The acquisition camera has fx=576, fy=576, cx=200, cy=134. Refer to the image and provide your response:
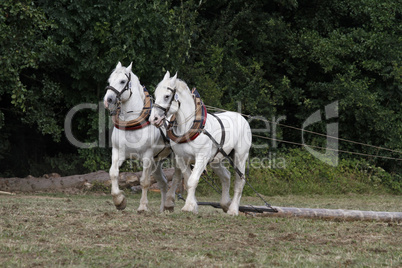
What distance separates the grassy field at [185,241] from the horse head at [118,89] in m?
1.59

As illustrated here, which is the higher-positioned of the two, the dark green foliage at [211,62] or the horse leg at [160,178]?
the dark green foliage at [211,62]

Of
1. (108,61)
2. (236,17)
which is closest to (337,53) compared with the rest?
(236,17)

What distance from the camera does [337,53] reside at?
64.0ft

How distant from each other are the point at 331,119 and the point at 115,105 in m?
13.5

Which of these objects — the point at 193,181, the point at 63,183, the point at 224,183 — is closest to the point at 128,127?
the point at 193,181

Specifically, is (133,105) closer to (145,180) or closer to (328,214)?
(145,180)

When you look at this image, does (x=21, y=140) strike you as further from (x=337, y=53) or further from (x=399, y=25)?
(x=399, y=25)

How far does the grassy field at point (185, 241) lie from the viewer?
5.10 metres

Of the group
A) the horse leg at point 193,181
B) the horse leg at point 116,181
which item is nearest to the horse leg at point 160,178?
the horse leg at point 116,181

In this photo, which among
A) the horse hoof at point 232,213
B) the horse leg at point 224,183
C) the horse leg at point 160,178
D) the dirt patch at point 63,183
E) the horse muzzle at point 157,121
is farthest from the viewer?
the dirt patch at point 63,183

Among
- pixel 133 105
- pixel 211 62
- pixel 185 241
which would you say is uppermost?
pixel 211 62

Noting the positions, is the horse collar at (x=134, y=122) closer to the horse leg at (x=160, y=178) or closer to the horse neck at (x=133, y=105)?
the horse neck at (x=133, y=105)

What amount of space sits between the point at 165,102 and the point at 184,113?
1.44ft

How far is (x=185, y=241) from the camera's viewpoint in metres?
6.07
